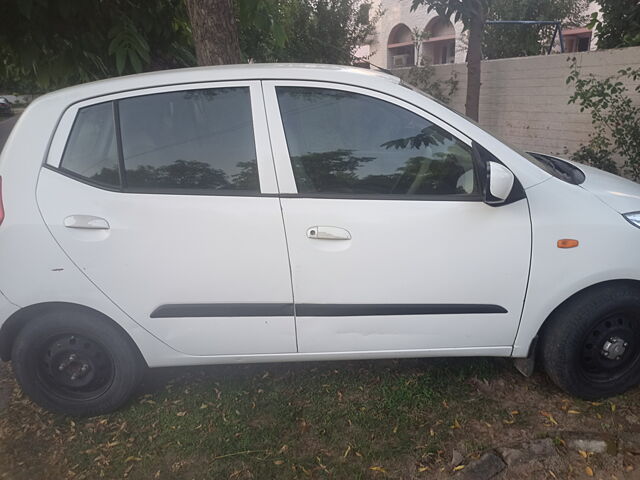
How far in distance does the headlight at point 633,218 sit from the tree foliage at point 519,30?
25.2 feet

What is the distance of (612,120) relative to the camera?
18.1 ft

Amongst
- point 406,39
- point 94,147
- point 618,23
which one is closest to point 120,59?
point 94,147

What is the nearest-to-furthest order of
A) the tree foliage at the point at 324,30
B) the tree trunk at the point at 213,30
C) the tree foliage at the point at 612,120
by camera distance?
the tree trunk at the point at 213,30 < the tree foliage at the point at 612,120 < the tree foliage at the point at 324,30

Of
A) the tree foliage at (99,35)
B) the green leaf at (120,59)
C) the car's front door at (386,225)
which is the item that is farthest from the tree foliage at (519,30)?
the car's front door at (386,225)

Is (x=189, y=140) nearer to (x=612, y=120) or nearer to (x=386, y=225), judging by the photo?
(x=386, y=225)

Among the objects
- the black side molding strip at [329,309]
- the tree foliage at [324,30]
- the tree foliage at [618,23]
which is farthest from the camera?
the tree foliage at [324,30]

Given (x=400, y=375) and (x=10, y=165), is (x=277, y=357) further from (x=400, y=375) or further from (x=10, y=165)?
(x=10, y=165)

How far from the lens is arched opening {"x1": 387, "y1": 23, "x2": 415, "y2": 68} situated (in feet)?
66.9

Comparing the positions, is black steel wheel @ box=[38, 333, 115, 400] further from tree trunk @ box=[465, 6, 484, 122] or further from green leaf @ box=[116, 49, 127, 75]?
tree trunk @ box=[465, 6, 484, 122]

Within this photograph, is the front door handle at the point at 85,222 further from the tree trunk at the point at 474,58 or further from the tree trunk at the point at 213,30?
the tree trunk at the point at 474,58

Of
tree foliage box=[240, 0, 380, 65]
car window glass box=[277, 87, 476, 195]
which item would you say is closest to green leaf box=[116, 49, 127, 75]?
car window glass box=[277, 87, 476, 195]

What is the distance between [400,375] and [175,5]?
4.56 meters

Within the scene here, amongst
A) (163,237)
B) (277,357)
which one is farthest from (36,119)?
(277,357)

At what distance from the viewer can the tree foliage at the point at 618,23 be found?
20.5 ft
